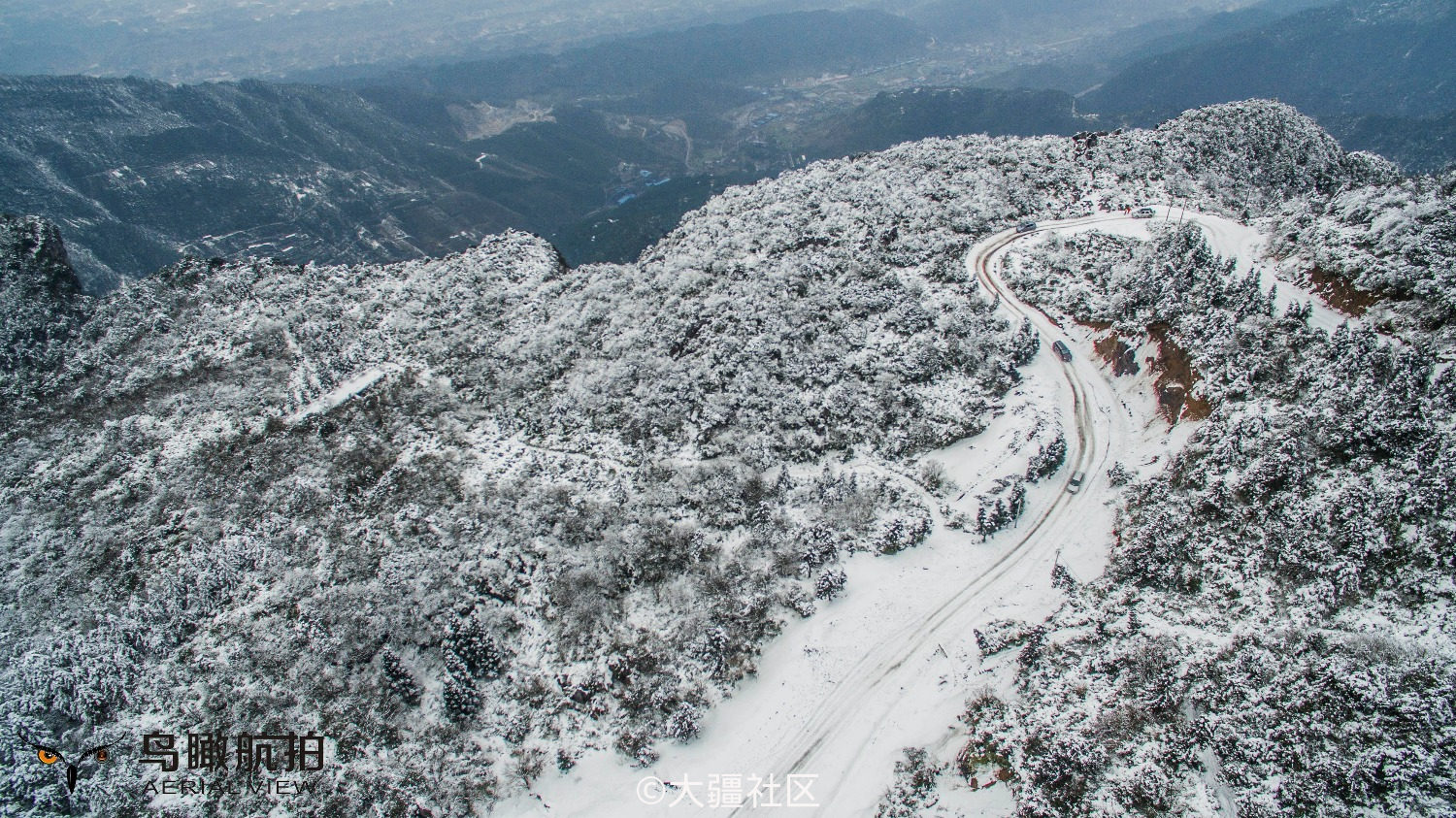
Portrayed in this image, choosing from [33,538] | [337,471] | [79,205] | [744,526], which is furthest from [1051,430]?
[79,205]

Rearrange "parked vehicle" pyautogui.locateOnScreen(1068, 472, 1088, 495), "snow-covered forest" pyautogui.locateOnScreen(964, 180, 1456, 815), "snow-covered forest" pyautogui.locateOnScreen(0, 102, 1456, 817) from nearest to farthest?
"snow-covered forest" pyautogui.locateOnScreen(964, 180, 1456, 815), "snow-covered forest" pyautogui.locateOnScreen(0, 102, 1456, 817), "parked vehicle" pyautogui.locateOnScreen(1068, 472, 1088, 495)

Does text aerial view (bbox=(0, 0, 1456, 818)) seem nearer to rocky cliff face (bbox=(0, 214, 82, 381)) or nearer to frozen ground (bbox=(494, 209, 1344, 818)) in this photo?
frozen ground (bbox=(494, 209, 1344, 818))

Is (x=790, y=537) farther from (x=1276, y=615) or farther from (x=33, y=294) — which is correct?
(x=33, y=294)

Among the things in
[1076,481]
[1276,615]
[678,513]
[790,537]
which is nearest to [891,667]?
[790,537]

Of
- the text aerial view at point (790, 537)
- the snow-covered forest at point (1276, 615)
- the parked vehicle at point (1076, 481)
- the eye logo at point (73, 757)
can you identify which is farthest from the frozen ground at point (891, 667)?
the eye logo at point (73, 757)

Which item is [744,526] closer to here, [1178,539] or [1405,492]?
[1178,539]

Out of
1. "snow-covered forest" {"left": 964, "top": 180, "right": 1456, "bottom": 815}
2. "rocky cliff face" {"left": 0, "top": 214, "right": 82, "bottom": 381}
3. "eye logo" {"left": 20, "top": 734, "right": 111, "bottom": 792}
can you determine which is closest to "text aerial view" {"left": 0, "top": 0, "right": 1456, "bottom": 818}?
"snow-covered forest" {"left": 964, "top": 180, "right": 1456, "bottom": 815}

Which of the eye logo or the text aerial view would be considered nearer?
the text aerial view
